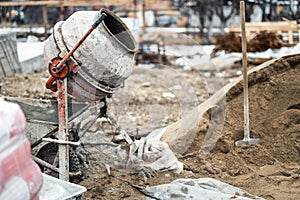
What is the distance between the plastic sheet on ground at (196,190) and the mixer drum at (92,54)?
100cm

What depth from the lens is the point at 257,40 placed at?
14031 mm

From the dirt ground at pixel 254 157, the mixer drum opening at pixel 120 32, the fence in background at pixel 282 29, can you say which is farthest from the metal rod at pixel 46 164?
the fence in background at pixel 282 29

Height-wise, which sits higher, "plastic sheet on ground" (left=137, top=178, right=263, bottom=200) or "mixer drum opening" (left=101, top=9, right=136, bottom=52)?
"mixer drum opening" (left=101, top=9, right=136, bottom=52)

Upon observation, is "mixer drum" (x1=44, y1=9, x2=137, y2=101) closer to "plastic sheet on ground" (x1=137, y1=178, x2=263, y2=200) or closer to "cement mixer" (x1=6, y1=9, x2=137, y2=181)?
"cement mixer" (x1=6, y1=9, x2=137, y2=181)

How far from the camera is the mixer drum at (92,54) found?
4703mm

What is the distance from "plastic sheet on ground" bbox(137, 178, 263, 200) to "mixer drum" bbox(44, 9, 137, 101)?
3.28ft

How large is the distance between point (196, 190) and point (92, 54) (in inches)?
57.4

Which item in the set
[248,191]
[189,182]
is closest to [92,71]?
[189,182]

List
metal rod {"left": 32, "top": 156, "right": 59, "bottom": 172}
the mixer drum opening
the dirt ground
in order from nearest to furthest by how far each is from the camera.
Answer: metal rod {"left": 32, "top": 156, "right": 59, "bottom": 172} → the dirt ground → the mixer drum opening

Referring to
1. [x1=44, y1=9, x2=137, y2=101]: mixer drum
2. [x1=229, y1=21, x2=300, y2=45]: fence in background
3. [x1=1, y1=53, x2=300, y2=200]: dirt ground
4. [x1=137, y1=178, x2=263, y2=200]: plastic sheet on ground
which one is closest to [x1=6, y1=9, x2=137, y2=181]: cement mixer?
[x1=44, y1=9, x2=137, y2=101]: mixer drum

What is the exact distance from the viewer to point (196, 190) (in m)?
4.55

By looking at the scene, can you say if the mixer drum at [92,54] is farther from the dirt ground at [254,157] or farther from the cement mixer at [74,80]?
the dirt ground at [254,157]

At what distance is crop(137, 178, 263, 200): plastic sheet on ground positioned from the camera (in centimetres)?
449

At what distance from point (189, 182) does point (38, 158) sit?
1.40m
